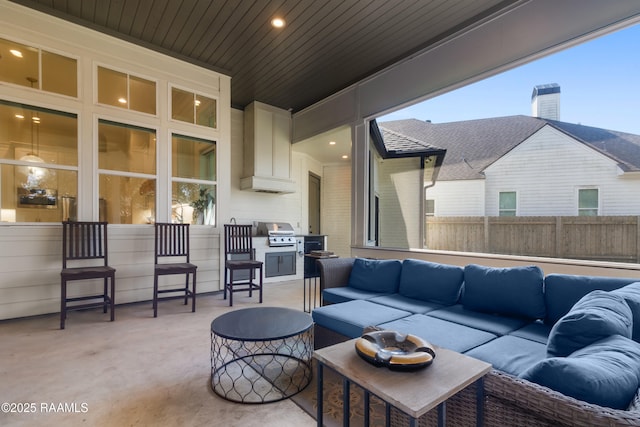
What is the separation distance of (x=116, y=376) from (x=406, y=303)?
223 centimetres

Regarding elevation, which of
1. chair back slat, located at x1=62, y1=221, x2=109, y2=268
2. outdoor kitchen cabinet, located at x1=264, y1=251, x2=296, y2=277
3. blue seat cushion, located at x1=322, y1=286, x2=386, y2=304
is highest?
chair back slat, located at x1=62, y1=221, x2=109, y2=268

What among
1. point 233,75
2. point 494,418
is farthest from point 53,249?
point 494,418

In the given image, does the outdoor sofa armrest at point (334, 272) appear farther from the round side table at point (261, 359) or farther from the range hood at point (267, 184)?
the range hood at point (267, 184)

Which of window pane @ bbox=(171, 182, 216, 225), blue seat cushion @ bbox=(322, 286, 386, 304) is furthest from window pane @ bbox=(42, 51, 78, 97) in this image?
blue seat cushion @ bbox=(322, 286, 386, 304)

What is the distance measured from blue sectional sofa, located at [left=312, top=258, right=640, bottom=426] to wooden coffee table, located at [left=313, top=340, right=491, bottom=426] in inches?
3.8

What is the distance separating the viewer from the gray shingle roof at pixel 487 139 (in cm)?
242

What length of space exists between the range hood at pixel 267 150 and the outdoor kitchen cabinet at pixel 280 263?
48.2 inches

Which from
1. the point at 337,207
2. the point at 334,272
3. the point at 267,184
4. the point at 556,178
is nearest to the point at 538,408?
the point at 334,272

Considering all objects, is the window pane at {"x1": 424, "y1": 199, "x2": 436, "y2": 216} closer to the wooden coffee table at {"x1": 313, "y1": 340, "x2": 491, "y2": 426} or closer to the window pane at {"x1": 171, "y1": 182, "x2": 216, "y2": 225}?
the wooden coffee table at {"x1": 313, "y1": 340, "x2": 491, "y2": 426}

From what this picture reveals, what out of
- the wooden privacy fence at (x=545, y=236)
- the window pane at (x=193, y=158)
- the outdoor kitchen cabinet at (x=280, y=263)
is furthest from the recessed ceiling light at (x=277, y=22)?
the outdoor kitchen cabinet at (x=280, y=263)

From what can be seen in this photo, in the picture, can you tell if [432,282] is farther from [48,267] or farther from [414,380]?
[48,267]

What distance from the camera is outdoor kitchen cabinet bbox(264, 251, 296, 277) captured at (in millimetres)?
5297

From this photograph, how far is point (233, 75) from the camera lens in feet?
14.8

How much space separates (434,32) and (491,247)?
8.13 feet
